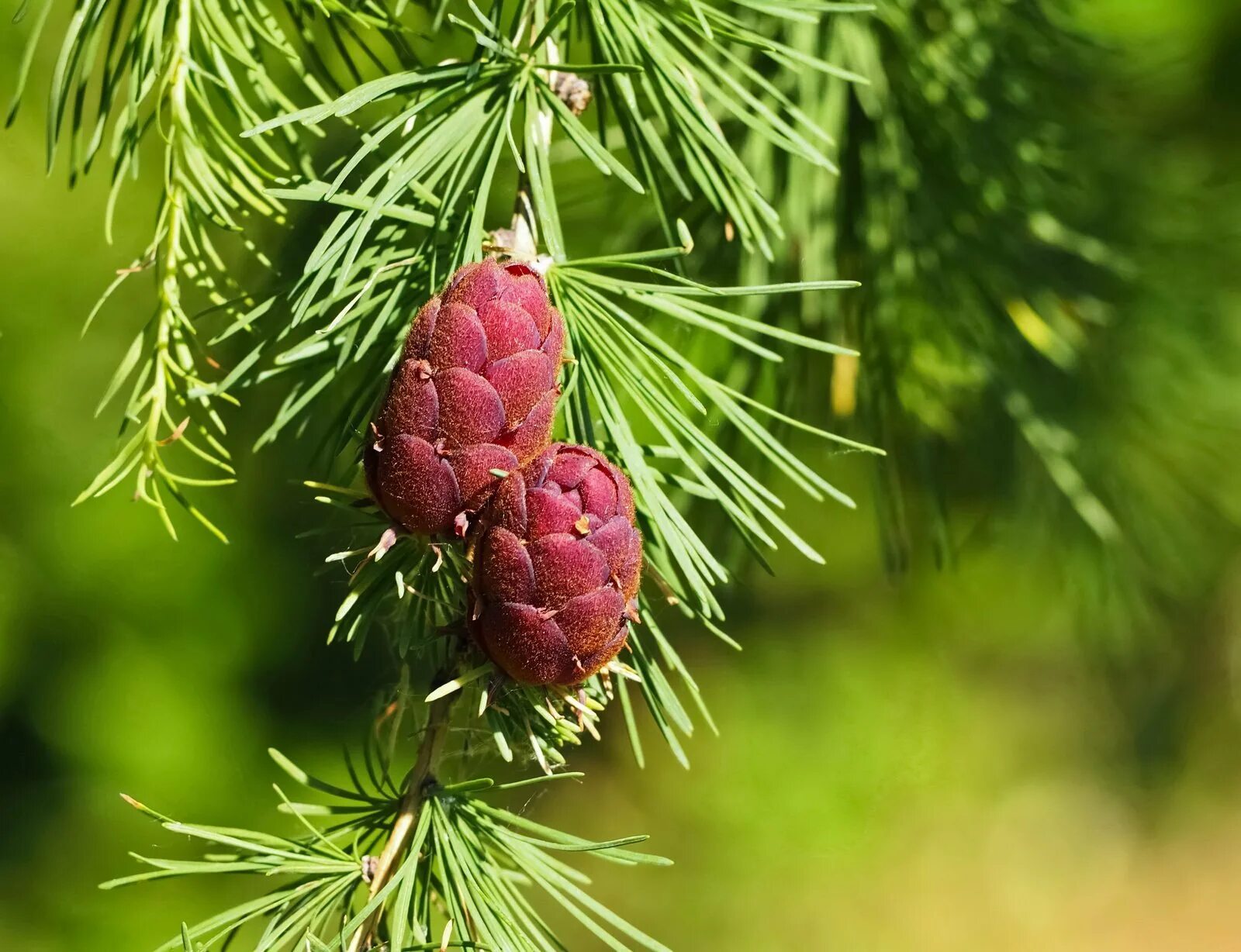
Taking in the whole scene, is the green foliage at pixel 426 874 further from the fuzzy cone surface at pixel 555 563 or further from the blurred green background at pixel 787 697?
the blurred green background at pixel 787 697

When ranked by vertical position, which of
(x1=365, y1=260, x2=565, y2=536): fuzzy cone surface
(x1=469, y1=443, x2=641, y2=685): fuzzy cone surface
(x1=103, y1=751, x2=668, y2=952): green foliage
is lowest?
(x1=103, y1=751, x2=668, y2=952): green foliage

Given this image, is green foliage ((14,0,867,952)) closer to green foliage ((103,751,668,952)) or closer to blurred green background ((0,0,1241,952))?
green foliage ((103,751,668,952))

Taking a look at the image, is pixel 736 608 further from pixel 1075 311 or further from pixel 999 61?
pixel 999 61

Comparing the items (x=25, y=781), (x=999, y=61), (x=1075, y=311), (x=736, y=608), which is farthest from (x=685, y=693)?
(x=999, y=61)

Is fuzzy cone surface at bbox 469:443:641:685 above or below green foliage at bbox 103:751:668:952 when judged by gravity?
above

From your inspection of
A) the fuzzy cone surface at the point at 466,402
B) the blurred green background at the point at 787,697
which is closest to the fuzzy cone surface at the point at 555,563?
the fuzzy cone surface at the point at 466,402

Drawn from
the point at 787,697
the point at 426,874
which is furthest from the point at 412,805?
the point at 787,697

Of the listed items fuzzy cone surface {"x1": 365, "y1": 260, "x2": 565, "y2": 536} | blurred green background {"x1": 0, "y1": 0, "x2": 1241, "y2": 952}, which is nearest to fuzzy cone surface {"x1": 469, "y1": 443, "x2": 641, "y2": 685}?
fuzzy cone surface {"x1": 365, "y1": 260, "x2": 565, "y2": 536}

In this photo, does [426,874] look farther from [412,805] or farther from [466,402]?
[466,402]
